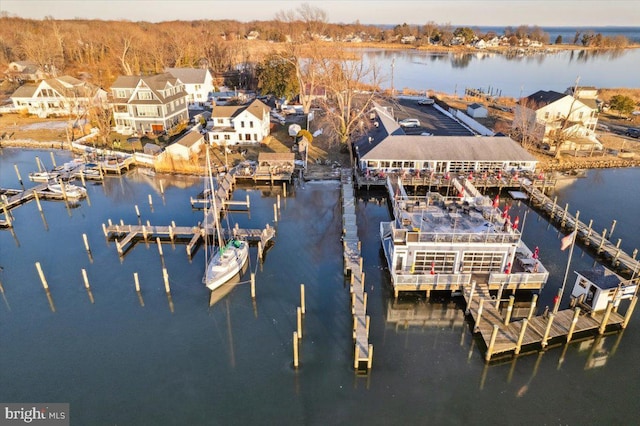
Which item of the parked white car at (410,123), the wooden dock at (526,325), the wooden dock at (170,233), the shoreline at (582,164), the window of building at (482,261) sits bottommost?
the wooden dock at (526,325)

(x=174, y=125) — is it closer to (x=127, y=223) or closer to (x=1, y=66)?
(x=127, y=223)

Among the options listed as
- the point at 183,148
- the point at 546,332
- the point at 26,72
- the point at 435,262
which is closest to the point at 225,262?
the point at 435,262

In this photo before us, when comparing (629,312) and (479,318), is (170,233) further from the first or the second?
(629,312)

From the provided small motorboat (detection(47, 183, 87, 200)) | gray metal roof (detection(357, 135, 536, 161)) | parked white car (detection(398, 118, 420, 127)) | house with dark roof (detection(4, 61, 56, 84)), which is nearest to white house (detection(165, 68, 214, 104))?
house with dark roof (detection(4, 61, 56, 84))

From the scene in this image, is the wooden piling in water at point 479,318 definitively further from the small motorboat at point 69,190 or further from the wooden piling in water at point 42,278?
the small motorboat at point 69,190

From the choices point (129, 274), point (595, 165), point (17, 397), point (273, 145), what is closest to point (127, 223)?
point (129, 274)

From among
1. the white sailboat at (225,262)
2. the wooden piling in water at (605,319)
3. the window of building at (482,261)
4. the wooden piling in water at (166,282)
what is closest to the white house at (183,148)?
the white sailboat at (225,262)

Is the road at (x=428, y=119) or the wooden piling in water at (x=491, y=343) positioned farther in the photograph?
the road at (x=428, y=119)

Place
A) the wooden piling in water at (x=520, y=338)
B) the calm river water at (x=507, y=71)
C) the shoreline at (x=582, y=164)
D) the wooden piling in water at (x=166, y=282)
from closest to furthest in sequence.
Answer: the wooden piling in water at (x=520, y=338) < the wooden piling in water at (x=166, y=282) < the shoreline at (x=582, y=164) < the calm river water at (x=507, y=71)
